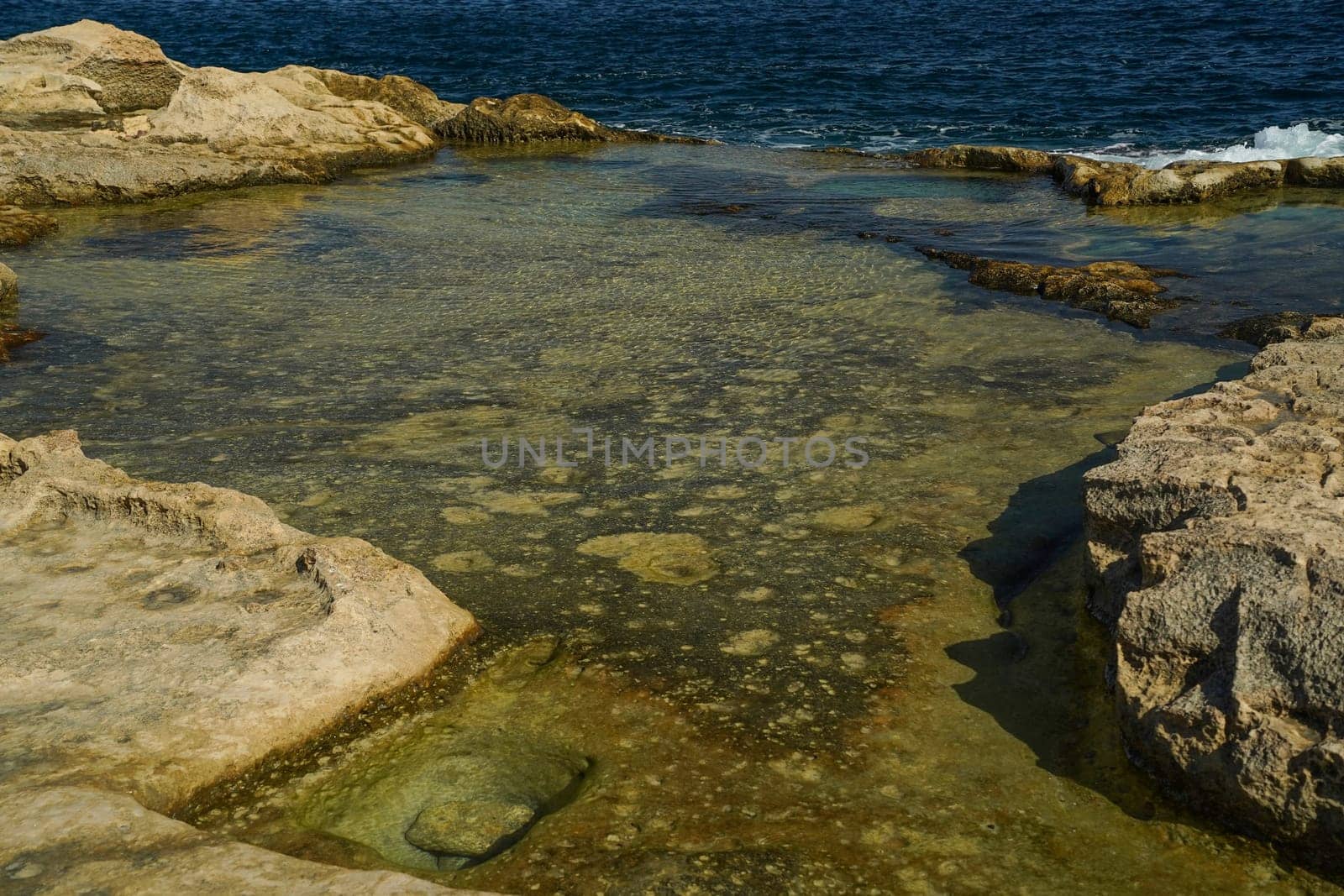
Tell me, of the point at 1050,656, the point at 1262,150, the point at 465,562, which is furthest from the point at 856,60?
the point at 1050,656

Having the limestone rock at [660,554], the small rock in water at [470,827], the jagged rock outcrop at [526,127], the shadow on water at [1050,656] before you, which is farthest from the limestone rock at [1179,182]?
the small rock in water at [470,827]

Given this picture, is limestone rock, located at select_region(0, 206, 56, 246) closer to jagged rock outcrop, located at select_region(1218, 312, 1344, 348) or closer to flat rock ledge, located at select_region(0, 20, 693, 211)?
flat rock ledge, located at select_region(0, 20, 693, 211)

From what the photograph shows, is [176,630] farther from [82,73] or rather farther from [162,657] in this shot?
[82,73]

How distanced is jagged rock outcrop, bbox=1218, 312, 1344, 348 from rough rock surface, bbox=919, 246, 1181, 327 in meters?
0.46

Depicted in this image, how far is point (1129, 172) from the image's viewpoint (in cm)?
1078

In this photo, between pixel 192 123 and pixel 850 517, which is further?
pixel 192 123

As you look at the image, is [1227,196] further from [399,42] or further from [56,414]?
[399,42]

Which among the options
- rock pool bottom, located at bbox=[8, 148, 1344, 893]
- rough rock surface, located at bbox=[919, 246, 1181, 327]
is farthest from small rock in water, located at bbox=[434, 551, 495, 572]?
rough rock surface, located at bbox=[919, 246, 1181, 327]

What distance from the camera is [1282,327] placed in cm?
606

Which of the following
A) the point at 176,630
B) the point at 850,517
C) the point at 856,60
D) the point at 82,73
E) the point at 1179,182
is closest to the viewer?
the point at 176,630

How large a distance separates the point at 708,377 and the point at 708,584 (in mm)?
2236

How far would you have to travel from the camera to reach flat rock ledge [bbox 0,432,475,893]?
2271 millimetres

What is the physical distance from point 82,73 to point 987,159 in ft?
34.9

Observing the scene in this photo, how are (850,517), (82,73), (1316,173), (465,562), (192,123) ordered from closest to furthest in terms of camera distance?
(465,562)
(850,517)
(1316,173)
(192,123)
(82,73)
